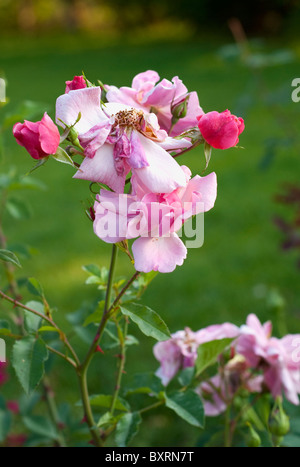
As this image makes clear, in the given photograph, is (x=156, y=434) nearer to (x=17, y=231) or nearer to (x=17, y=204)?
(x=17, y=204)

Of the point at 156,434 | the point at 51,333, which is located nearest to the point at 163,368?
the point at 51,333

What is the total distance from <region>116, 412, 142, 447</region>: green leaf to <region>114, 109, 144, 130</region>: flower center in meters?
0.32

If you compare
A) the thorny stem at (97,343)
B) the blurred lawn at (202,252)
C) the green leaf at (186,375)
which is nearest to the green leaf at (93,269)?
the thorny stem at (97,343)

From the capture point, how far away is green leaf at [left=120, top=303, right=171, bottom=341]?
0.57 metres

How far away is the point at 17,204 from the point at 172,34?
10.1 metres

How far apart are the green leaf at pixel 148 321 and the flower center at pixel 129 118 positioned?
0.17m

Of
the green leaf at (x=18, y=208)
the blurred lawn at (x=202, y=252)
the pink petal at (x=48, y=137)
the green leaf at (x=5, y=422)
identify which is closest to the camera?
the pink petal at (x=48, y=137)

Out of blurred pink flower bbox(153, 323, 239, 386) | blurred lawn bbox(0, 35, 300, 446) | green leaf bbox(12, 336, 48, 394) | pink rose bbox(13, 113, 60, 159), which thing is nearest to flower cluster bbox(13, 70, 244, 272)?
pink rose bbox(13, 113, 60, 159)

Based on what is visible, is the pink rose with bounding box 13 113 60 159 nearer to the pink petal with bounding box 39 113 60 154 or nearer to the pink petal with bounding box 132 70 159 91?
the pink petal with bounding box 39 113 60 154

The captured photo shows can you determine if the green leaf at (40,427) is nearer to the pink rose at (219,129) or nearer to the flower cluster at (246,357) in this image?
the flower cluster at (246,357)

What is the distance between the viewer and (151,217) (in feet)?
1.62

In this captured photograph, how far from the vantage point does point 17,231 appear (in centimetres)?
264

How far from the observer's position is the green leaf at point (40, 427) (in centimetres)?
94
